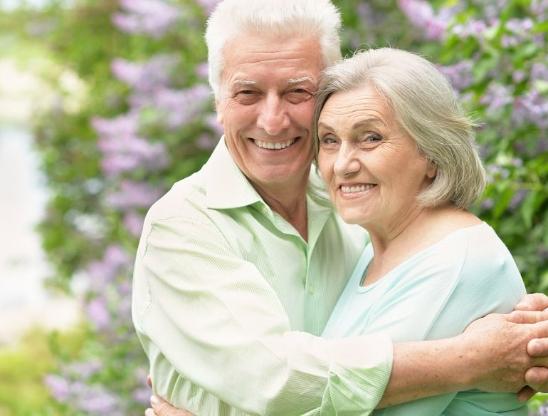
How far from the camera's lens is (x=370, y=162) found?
2.78 metres

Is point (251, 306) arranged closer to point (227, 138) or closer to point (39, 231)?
point (227, 138)

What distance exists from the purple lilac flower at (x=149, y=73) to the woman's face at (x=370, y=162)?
3886 mm

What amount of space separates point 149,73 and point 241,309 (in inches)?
166

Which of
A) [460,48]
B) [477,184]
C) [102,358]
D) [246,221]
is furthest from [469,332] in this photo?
[102,358]

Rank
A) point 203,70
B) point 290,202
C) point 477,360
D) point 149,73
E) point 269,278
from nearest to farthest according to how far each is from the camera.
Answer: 1. point 477,360
2. point 269,278
3. point 290,202
4. point 203,70
5. point 149,73

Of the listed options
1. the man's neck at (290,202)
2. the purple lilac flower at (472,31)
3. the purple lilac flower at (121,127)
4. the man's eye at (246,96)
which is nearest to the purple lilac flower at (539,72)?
the purple lilac flower at (472,31)

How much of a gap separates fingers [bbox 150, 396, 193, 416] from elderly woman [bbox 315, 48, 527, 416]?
0.48 meters

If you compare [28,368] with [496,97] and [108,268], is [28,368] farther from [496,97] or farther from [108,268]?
[496,97]

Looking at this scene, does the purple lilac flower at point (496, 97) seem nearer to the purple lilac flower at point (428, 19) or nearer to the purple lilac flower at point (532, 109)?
the purple lilac flower at point (532, 109)

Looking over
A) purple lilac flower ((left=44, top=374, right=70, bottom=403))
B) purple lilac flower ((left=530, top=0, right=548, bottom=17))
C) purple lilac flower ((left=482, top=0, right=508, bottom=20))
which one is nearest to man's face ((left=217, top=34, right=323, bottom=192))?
purple lilac flower ((left=530, top=0, right=548, bottom=17))

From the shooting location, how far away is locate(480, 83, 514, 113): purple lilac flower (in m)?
3.97

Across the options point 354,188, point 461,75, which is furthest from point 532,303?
point 461,75

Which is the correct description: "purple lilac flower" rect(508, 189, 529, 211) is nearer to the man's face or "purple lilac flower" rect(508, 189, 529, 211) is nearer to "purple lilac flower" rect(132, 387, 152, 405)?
the man's face

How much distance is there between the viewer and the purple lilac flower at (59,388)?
5.58 meters
